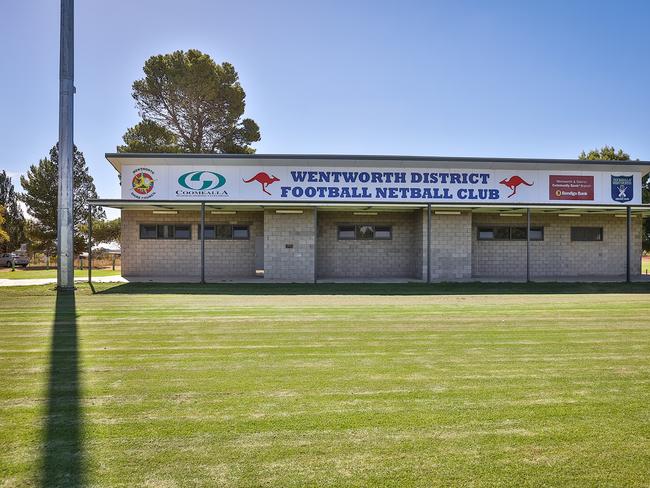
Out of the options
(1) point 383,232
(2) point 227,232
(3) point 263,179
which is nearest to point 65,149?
(3) point 263,179

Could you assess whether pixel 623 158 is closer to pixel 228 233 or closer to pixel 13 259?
pixel 228 233

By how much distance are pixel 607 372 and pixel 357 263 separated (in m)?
18.2

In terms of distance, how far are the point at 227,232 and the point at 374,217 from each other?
7.12 metres

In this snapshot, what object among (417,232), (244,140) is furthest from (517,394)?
(244,140)

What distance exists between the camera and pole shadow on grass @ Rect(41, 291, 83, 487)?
133 inches

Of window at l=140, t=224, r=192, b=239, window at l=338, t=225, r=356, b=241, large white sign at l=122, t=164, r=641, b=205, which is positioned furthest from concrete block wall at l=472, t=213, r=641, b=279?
window at l=140, t=224, r=192, b=239

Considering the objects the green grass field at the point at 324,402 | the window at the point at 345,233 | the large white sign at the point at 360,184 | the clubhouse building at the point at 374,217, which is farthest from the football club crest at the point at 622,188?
the green grass field at the point at 324,402

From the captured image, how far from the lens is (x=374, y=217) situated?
2416 cm

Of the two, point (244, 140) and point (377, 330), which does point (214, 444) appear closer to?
point (377, 330)

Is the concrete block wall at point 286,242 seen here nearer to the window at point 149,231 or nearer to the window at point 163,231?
the window at point 163,231

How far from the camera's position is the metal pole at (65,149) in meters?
17.3

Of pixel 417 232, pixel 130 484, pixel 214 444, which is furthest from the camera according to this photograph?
pixel 417 232

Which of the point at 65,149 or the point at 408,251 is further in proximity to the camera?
the point at 408,251

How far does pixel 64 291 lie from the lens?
55.3 ft
